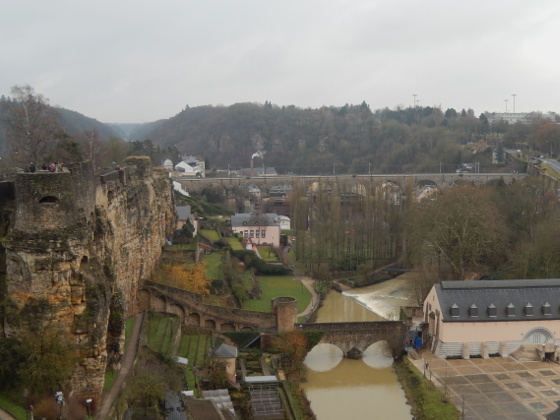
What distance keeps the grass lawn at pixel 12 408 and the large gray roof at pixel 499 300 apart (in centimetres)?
2194

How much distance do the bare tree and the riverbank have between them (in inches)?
1130

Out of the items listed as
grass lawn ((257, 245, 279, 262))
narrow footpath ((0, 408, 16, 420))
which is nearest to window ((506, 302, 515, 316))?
narrow footpath ((0, 408, 16, 420))

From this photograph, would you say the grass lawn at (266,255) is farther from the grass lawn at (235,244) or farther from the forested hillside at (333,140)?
the forested hillside at (333,140)

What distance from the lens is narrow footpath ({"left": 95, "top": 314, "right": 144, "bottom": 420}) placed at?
878 inches

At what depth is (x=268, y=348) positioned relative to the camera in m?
35.9

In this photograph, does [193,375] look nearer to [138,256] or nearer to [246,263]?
[138,256]

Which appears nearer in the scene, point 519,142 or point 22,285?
point 22,285

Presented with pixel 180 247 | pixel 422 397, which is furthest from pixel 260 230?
pixel 422 397

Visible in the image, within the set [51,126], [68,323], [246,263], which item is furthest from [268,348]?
[51,126]

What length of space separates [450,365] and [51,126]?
32.8 metres

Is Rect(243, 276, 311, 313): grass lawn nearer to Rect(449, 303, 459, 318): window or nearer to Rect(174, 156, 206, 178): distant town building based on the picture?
Rect(449, 303, 459, 318): window

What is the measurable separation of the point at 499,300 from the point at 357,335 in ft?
26.0

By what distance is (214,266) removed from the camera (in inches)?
1876

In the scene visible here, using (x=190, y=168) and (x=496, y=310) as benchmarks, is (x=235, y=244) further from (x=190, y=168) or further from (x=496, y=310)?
(x=190, y=168)
